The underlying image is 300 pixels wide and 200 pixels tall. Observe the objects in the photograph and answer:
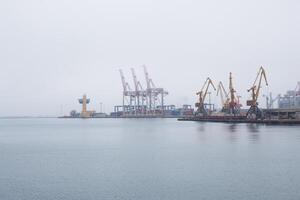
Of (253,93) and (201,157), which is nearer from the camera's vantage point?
(201,157)

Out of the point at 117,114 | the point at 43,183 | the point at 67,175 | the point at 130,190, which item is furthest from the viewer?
the point at 117,114

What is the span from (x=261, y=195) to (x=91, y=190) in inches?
180

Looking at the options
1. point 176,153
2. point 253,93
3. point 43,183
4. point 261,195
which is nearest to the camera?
point 261,195

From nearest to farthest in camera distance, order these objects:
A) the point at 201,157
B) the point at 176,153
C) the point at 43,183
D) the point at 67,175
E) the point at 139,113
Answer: the point at 43,183 → the point at 67,175 → the point at 201,157 → the point at 176,153 → the point at 139,113

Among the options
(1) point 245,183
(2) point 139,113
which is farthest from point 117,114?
(1) point 245,183

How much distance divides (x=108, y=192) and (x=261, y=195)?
4.02 metres

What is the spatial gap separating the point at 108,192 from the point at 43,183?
2525 mm

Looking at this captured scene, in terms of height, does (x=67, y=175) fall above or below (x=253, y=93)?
below

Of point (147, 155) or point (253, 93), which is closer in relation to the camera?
point (147, 155)

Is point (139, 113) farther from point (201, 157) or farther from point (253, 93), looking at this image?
point (201, 157)

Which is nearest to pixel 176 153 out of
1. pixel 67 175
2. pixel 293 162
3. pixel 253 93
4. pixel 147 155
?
pixel 147 155

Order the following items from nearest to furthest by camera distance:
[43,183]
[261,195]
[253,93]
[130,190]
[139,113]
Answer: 1. [261,195]
2. [130,190]
3. [43,183]
4. [253,93]
5. [139,113]

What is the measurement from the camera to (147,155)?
21.4 meters

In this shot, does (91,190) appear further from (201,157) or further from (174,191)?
(201,157)
